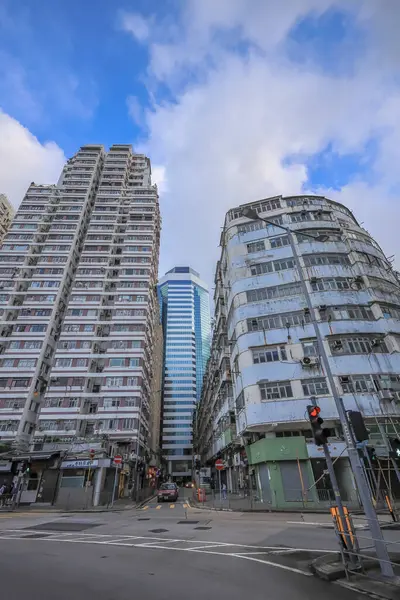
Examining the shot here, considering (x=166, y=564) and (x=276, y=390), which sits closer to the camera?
(x=166, y=564)

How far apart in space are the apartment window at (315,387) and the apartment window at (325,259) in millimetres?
11816

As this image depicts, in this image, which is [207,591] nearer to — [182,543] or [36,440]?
[182,543]

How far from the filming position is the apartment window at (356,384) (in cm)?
2502

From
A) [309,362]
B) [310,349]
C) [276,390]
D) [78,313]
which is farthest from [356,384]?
[78,313]

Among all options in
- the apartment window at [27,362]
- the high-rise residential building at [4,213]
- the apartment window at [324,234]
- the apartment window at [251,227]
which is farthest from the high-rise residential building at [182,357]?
the apartment window at [324,234]

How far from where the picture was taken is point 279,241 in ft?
110

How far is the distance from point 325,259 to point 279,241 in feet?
16.8

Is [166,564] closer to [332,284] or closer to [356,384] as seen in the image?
[356,384]

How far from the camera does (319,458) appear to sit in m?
23.7

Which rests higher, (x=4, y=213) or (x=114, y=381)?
(x=4, y=213)

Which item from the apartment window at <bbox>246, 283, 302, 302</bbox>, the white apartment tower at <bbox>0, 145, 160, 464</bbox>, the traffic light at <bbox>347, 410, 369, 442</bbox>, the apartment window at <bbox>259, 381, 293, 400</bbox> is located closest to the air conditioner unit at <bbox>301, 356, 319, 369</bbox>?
the apartment window at <bbox>259, 381, 293, 400</bbox>

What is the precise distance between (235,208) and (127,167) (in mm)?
46880

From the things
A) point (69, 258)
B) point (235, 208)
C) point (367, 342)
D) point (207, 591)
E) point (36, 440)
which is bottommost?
point (207, 591)

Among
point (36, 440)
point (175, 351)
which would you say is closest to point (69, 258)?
point (36, 440)
